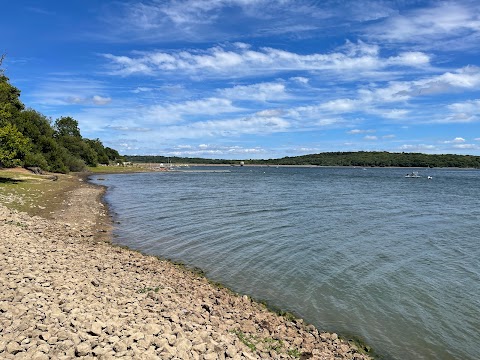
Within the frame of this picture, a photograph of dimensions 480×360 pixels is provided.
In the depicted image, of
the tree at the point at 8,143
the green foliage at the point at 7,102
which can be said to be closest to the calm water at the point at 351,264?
the tree at the point at 8,143

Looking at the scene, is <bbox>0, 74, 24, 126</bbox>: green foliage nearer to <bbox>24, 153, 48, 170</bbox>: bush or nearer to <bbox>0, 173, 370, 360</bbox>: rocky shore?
<bbox>24, 153, 48, 170</bbox>: bush

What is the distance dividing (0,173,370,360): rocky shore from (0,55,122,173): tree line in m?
33.7

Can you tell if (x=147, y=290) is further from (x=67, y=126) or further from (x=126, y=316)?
(x=67, y=126)

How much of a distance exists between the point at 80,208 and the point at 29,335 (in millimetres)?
29907

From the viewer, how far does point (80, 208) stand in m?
35.9

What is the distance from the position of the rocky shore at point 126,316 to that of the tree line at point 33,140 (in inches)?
1325

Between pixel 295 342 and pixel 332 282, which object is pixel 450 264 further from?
pixel 295 342

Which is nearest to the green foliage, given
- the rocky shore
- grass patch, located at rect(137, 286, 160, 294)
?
the rocky shore

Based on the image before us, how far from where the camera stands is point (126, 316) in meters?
10.2

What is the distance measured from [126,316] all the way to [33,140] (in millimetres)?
87936

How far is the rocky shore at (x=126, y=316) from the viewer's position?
8.27 m

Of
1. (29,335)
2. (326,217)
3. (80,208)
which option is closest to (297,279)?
(29,335)

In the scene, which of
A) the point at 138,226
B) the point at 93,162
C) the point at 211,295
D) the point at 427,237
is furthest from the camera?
the point at 93,162

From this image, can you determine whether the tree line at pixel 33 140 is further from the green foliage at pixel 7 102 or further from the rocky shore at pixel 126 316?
the rocky shore at pixel 126 316
